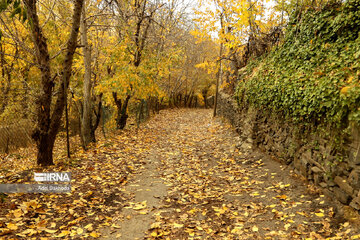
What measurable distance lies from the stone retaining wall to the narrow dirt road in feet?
0.90

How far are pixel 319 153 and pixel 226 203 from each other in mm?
2169

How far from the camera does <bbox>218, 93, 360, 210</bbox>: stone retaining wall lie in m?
3.90

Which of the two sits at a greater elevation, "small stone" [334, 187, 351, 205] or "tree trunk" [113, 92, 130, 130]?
"tree trunk" [113, 92, 130, 130]

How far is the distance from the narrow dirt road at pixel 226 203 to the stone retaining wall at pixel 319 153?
28cm

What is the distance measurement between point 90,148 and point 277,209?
712cm

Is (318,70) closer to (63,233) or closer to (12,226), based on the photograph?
(63,233)

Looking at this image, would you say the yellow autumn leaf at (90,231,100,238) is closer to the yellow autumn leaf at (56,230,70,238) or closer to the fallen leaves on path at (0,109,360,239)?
the fallen leaves on path at (0,109,360,239)

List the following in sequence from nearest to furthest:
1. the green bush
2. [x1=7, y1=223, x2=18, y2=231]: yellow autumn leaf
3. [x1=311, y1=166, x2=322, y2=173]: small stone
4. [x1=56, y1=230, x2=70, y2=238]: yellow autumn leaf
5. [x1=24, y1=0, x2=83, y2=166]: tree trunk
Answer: [x1=7, y1=223, x2=18, y2=231]: yellow autumn leaf → [x1=56, y1=230, x2=70, y2=238]: yellow autumn leaf → the green bush → [x1=311, y1=166, x2=322, y2=173]: small stone → [x1=24, y1=0, x2=83, y2=166]: tree trunk

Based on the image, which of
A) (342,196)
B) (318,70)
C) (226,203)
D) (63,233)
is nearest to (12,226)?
(63,233)

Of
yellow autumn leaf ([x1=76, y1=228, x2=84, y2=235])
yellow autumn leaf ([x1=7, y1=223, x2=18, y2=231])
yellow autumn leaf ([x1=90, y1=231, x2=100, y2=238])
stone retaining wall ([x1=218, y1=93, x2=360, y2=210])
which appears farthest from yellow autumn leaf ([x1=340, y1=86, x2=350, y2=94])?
yellow autumn leaf ([x1=7, y1=223, x2=18, y2=231])

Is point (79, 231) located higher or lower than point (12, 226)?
lower

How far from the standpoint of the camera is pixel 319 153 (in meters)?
4.78

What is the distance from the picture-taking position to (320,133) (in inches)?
187

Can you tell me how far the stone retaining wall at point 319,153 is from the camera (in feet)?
12.8
